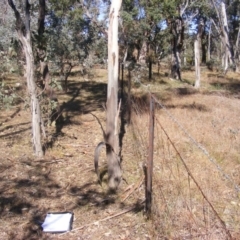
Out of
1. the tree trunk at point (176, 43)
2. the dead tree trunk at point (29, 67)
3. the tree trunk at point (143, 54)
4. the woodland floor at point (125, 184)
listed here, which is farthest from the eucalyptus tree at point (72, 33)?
the dead tree trunk at point (29, 67)

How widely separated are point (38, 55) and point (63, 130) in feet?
6.18

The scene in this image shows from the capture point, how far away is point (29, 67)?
5.92 meters

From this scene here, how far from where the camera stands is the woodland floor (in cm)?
400

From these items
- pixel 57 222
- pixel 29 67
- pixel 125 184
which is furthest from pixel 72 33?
pixel 57 222

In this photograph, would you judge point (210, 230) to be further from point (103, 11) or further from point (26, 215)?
point (103, 11)

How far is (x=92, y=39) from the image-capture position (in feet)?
68.7

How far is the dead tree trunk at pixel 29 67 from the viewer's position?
5820 millimetres

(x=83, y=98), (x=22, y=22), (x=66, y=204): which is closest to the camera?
(x=66, y=204)

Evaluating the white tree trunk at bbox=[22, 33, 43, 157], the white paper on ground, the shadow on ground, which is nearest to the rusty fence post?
the shadow on ground

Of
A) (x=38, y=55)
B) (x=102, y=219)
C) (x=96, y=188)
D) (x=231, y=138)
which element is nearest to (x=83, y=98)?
→ (x=38, y=55)

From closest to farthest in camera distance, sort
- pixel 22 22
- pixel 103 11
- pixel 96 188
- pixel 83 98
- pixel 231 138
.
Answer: pixel 96 188, pixel 22 22, pixel 231 138, pixel 83 98, pixel 103 11

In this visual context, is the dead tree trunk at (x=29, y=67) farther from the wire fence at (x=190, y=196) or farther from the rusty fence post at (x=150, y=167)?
the rusty fence post at (x=150, y=167)

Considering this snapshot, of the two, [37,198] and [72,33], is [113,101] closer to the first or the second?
[37,198]

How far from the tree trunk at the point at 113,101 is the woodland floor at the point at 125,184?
267mm
